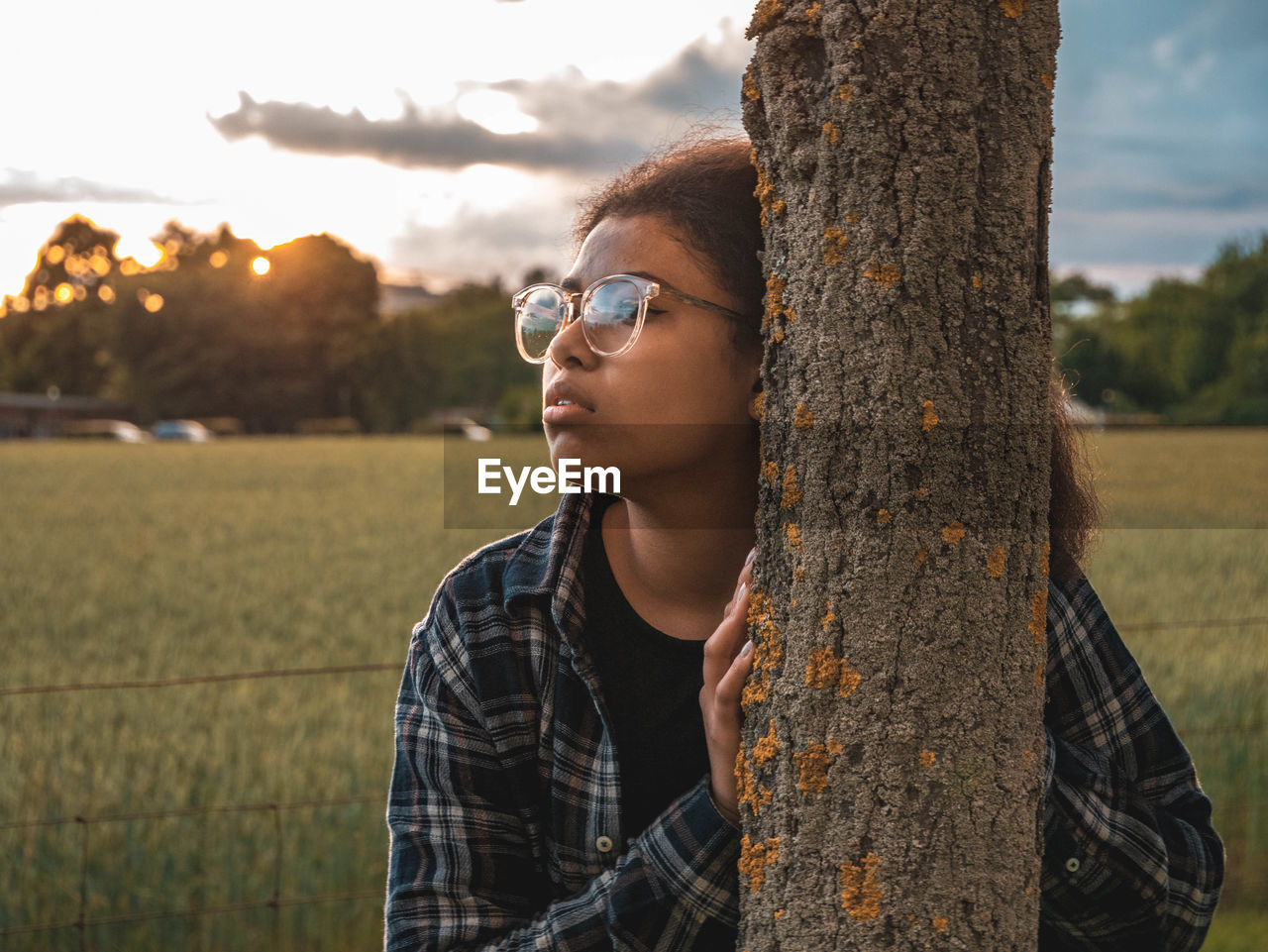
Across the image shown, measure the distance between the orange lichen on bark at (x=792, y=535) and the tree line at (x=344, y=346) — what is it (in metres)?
50.0

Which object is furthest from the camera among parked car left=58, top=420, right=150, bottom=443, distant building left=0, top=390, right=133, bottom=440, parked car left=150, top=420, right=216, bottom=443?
distant building left=0, top=390, right=133, bottom=440

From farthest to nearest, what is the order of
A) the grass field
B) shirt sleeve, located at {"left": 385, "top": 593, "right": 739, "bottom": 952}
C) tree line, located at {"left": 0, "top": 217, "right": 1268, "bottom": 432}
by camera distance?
tree line, located at {"left": 0, "top": 217, "right": 1268, "bottom": 432}, the grass field, shirt sleeve, located at {"left": 385, "top": 593, "right": 739, "bottom": 952}

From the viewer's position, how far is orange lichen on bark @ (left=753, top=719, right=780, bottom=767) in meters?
1.27

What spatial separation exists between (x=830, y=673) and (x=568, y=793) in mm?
616

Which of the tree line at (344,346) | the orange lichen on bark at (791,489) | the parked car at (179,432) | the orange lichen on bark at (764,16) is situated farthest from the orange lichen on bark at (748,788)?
the parked car at (179,432)

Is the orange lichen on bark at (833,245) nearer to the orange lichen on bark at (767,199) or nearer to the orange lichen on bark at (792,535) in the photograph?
the orange lichen on bark at (767,199)

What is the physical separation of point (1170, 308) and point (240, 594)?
74.0m

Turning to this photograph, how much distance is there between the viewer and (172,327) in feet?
191

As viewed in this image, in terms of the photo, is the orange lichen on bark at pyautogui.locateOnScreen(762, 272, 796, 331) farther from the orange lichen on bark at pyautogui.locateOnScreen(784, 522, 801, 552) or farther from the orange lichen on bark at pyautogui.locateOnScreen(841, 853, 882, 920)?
the orange lichen on bark at pyautogui.locateOnScreen(841, 853, 882, 920)

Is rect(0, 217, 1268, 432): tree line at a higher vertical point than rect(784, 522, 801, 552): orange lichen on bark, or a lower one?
higher

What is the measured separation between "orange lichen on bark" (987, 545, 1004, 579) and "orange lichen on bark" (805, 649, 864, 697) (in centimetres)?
19

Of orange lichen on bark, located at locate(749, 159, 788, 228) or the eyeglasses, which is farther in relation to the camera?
the eyeglasses

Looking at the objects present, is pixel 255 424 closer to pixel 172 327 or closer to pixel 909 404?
pixel 172 327

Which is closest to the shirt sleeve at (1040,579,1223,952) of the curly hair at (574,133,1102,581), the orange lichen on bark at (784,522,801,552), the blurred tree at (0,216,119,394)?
the curly hair at (574,133,1102,581)
